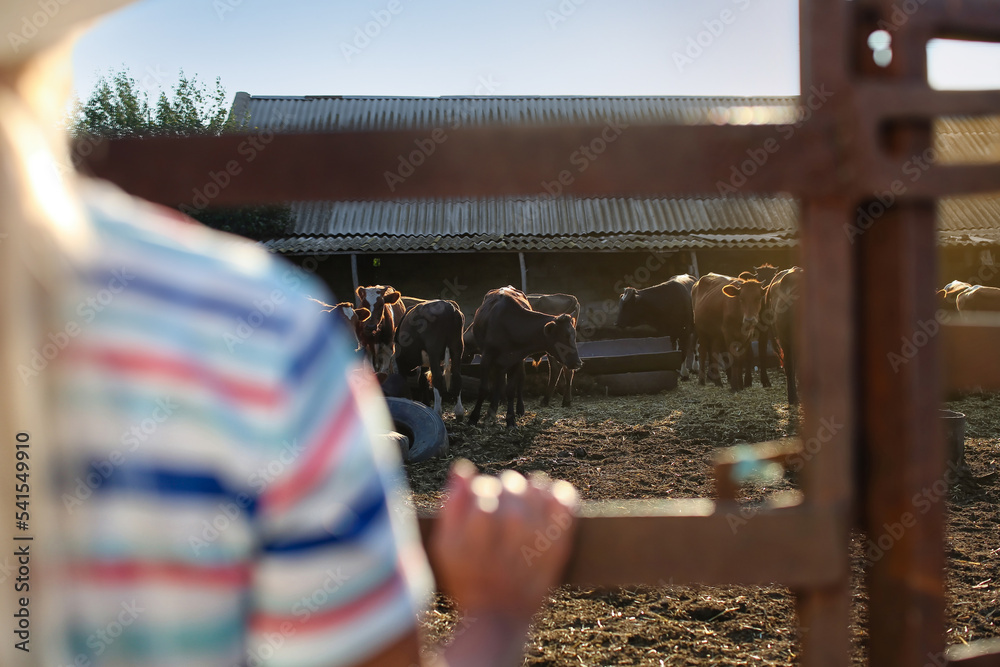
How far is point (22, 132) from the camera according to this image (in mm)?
578

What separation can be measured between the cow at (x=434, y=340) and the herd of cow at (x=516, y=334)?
1 cm

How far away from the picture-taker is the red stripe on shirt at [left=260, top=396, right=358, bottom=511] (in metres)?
0.60

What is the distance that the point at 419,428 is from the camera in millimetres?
7156

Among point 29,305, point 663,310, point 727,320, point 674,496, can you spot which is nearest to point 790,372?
point 727,320

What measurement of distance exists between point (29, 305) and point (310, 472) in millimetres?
257

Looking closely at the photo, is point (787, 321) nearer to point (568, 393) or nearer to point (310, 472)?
point (568, 393)

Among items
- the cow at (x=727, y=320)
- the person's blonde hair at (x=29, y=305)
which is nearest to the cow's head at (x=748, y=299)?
the cow at (x=727, y=320)

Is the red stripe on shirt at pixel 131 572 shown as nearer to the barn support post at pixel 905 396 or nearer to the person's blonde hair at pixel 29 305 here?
the person's blonde hair at pixel 29 305

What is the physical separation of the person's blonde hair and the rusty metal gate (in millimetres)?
463

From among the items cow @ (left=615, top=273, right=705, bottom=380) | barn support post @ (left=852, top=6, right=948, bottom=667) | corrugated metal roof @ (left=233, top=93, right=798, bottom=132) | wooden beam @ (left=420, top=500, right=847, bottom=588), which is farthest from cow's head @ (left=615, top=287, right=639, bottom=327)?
wooden beam @ (left=420, top=500, right=847, bottom=588)

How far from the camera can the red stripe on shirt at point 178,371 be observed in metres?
0.58

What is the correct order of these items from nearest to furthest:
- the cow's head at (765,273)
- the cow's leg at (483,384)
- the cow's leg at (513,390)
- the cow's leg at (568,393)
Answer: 1. the cow's leg at (513,390)
2. the cow's leg at (483,384)
3. the cow's leg at (568,393)
4. the cow's head at (765,273)

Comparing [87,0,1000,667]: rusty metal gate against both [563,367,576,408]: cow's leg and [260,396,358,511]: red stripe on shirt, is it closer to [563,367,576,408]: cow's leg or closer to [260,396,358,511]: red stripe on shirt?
[260,396,358,511]: red stripe on shirt

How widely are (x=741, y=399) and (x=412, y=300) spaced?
240 inches
